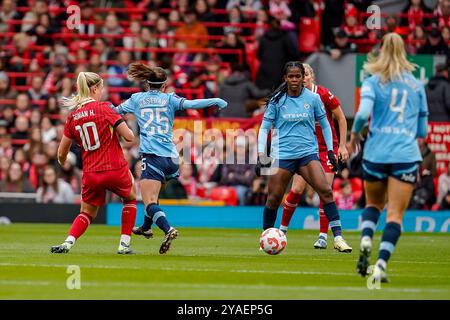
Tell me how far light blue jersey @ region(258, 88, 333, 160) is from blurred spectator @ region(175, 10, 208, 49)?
14380 mm

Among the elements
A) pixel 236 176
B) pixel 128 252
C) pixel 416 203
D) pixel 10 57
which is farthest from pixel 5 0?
pixel 128 252

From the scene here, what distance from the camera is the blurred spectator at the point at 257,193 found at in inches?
985

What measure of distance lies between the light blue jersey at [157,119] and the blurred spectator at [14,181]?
33.0ft

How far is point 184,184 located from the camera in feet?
82.7

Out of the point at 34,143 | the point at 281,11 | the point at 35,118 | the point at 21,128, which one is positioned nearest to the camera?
the point at 34,143

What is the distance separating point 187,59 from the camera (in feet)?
98.3

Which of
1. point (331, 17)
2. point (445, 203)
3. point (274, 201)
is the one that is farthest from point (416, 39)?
point (274, 201)

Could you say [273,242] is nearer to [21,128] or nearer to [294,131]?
[294,131]

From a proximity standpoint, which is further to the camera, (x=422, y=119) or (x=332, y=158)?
(x=332, y=158)

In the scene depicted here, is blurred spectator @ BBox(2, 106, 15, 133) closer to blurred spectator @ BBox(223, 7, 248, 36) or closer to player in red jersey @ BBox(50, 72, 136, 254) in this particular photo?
blurred spectator @ BBox(223, 7, 248, 36)

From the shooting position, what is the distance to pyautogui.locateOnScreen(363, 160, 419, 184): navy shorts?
462 inches

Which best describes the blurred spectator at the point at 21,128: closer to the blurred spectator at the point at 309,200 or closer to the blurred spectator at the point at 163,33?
the blurred spectator at the point at 163,33

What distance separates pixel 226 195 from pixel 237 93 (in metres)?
2.96

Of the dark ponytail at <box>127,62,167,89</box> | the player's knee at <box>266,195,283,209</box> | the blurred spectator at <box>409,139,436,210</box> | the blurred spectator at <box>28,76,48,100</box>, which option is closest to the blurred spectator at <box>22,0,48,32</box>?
the blurred spectator at <box>28,76,48,100</box>
